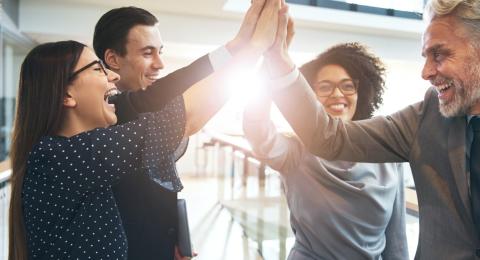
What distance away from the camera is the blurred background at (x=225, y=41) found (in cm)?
372

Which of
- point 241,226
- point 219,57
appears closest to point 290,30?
point 219,57

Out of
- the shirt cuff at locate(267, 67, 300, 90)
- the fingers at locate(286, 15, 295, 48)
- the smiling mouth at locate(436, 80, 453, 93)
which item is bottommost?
the shirt cuff at locate(267, 67, 300, 90)

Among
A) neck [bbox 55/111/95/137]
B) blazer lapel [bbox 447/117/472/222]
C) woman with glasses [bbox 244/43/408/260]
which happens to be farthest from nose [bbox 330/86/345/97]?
neck [bbox 55/111/95/137]

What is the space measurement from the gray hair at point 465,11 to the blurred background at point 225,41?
6.73 feet

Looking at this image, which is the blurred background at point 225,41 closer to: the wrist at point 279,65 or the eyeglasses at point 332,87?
the eyeglasses at point 332,87

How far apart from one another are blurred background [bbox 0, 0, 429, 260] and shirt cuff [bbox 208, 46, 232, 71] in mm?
2331

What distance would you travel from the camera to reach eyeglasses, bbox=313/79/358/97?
1374 mm

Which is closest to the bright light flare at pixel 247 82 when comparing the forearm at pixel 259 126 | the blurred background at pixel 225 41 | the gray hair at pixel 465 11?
the forearm at pixel 259 126

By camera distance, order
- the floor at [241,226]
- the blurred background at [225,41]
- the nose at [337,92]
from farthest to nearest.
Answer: the blurred background at [225,41], the floor at [241,226], the nose at [337,92]

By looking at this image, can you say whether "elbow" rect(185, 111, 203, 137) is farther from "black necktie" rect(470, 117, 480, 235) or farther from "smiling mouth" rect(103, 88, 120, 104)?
"black necktie" rect(470, 117, 480, 235)

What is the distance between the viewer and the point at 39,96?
83 centimetres

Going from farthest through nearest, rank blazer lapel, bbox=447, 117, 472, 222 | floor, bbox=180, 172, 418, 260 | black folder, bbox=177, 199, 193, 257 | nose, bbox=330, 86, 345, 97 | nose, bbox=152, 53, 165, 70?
floor, bbox=180, 172, 418, 260 → nose, bbox=330, 86, 345, 97 → nose, bbox=152, 53, 165, 70 → black folder, bbox=177, 199, 193, 257 → blazer lapel, bbox=447, 117, 472, 222

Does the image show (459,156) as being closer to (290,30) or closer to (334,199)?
(334,199)

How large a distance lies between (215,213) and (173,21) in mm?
2825
